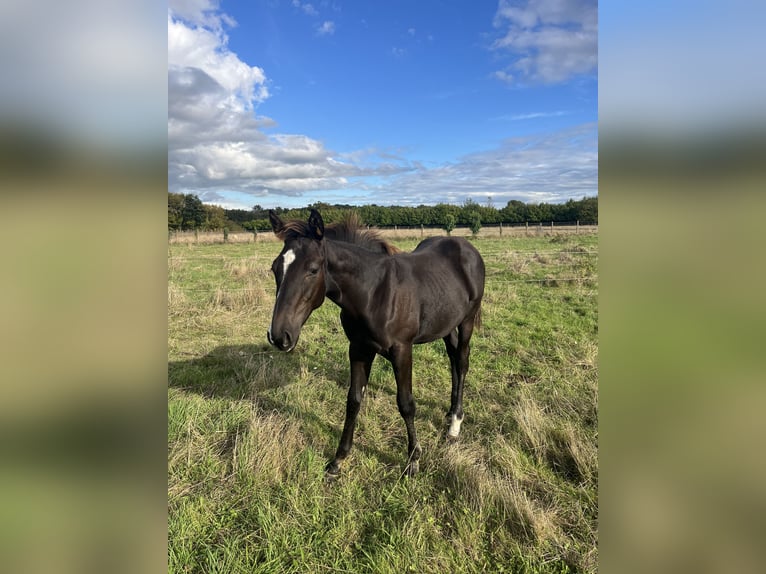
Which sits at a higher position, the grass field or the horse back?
the horse back

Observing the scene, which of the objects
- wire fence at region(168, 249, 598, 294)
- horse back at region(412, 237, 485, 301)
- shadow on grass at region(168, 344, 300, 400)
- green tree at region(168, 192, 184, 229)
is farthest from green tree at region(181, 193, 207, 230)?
horse back at region(412, 237, 485, 301)

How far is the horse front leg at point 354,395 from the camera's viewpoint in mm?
3307

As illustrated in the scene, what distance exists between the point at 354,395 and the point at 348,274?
44.9 inches

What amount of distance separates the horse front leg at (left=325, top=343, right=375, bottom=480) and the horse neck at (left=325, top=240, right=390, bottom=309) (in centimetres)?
54

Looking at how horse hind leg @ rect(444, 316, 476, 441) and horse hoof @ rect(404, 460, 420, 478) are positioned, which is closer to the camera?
horse hoof @ rect(404, 460, 420, 478)

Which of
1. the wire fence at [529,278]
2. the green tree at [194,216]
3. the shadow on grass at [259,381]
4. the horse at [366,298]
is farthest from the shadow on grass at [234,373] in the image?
the green tree at [194,216]

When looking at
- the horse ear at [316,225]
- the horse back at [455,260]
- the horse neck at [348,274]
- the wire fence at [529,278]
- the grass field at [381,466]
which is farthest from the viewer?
the wire fence at [529,278]

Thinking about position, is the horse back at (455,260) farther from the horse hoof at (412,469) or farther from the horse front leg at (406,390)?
the horse hoof at (412,469)

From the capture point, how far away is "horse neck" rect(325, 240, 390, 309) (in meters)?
3.05

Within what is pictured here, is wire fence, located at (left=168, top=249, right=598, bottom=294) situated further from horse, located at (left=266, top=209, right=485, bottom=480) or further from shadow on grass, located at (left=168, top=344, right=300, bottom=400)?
horse, located at (left=266, top=209, right=485, bottom=480)

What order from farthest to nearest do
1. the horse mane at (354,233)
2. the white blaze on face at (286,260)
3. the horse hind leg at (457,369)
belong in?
the horse hind leg at (457,369), the horse mane at (354,233), the white blaze on face at (286,260)
